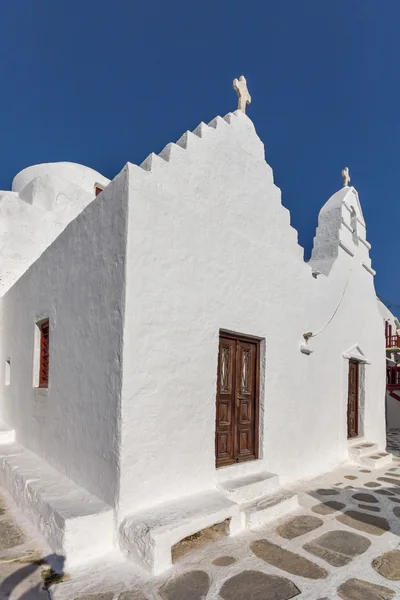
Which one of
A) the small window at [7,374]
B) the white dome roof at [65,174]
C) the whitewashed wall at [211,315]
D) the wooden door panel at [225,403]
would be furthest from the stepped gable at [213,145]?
the white dome roof at [65,174]

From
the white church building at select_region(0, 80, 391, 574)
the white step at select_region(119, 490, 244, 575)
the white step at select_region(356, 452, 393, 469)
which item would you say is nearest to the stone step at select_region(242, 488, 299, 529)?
the white church building at select_region(0, 80, 391, 574)

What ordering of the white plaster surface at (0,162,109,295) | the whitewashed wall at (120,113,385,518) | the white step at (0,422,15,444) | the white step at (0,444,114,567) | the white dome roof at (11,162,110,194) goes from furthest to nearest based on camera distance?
the white dome roof at (11,162,110,194) < the white plaster surface at (0,162,109,295) < the white step at (0,422,15,444) < the whitewashed wall at (120,113,385,518) < the white step at (0,444,114,567)

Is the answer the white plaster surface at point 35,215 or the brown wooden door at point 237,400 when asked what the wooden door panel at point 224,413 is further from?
the white plaster surface at point 35,215

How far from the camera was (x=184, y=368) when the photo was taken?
387 cm

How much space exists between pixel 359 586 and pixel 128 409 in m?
2.12

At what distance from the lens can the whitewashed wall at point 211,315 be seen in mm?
3518

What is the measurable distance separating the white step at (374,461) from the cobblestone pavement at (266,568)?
2.54 meters

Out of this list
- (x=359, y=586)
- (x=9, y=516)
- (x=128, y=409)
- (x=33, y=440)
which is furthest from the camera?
(x=33, y=440)

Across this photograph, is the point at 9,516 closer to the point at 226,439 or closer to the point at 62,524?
the point at 62,524

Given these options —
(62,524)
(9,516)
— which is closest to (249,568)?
(62,524)

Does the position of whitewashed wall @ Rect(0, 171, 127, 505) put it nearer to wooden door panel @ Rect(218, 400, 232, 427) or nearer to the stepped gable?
the stepped gable

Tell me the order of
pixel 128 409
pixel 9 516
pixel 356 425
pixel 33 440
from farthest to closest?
pixel 356 425, pixel 33 440, pixel 9 516, pixel 128 409

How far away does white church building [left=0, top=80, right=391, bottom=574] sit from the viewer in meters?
3.39

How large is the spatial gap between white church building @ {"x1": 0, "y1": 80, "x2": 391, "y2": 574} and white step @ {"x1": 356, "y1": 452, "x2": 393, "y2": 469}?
0.02 m
